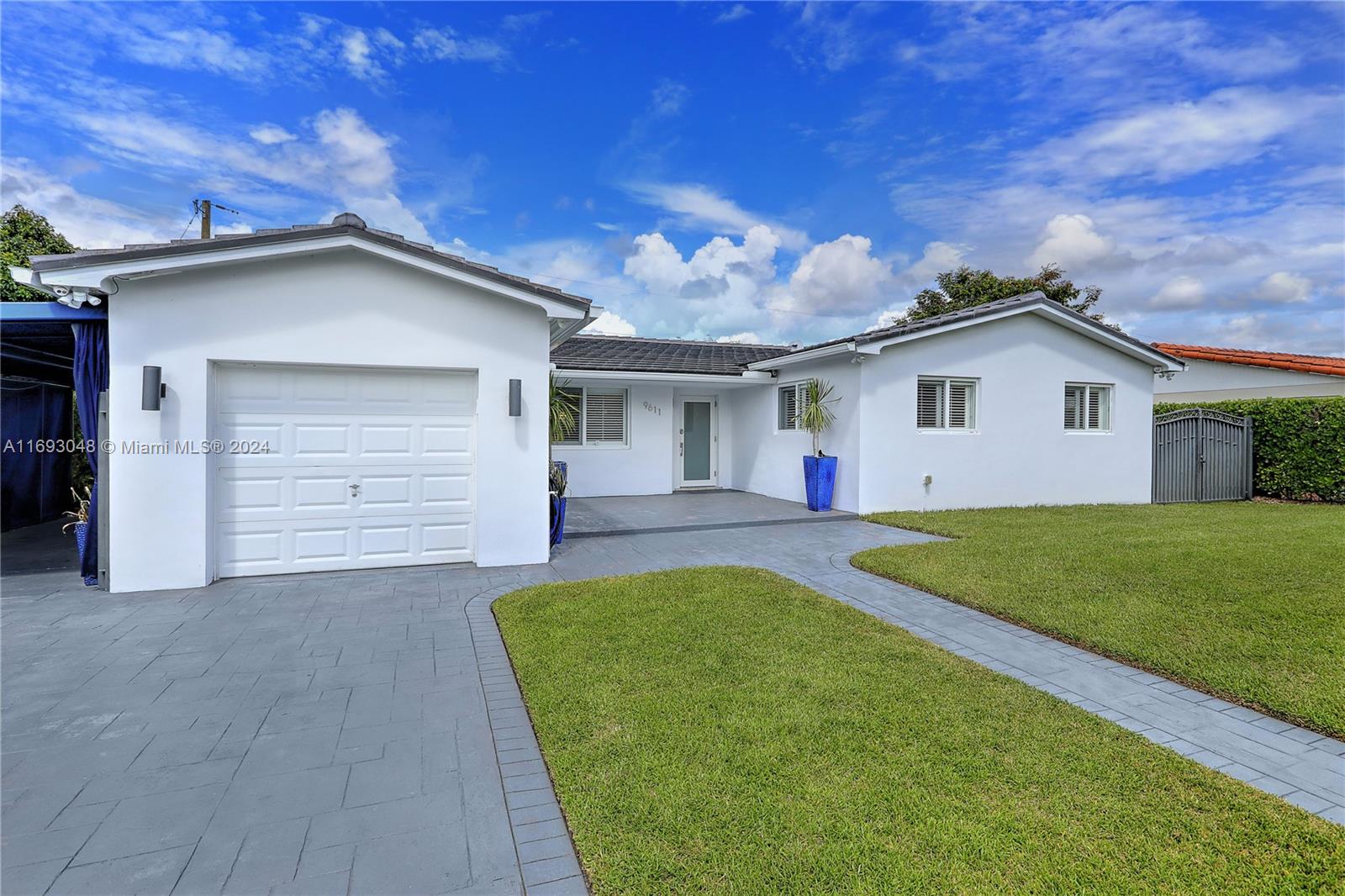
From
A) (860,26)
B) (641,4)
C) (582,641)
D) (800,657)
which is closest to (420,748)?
(582,641)

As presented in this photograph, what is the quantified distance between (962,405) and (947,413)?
50cm

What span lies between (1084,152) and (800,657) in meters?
13.4

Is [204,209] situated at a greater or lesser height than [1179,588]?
greater

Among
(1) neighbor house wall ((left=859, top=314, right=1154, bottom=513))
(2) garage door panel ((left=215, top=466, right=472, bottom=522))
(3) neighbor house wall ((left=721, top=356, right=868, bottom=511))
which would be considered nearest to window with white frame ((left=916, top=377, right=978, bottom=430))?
(1) neighbor house wall ((left=859, top=314, right=1154, bottom=513))

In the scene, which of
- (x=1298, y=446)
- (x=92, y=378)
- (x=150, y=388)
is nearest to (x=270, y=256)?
(x=150, y=388)

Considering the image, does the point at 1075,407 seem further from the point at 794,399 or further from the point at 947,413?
the point at 794,399

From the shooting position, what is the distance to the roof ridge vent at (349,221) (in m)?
6.82

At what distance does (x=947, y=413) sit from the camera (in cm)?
1257

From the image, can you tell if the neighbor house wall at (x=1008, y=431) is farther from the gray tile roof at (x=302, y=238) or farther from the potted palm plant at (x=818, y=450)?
→ the gray tile roof at (x=302, y=238)

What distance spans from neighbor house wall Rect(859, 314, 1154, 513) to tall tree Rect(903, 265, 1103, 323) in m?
12.5

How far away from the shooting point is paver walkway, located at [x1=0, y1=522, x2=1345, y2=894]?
2529mm

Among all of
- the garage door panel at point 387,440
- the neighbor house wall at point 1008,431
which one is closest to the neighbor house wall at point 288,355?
the garage door panel at point 387,440

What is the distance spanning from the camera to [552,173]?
15.5 m

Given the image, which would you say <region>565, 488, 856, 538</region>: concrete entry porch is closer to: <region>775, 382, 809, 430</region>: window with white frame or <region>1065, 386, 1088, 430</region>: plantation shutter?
<region>775, 382, 809, 430</region>: window with white frame
